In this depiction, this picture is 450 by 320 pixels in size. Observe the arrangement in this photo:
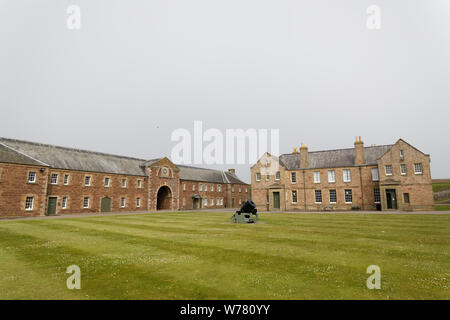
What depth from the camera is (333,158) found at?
4344 centimetres

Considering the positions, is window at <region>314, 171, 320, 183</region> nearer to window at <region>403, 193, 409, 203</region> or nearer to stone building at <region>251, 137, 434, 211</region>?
stone building at <region>251, 137, 434, 211</region>

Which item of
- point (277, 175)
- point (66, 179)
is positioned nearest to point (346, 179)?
point (277, 175)

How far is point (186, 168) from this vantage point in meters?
61.6

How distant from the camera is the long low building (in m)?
31.2

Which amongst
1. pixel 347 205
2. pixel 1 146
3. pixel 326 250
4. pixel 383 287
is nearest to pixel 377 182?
pixel 347 205

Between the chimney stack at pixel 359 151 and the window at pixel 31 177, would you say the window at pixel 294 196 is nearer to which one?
the chimney stack at pixel 359 151

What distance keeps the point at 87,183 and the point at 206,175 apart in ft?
101

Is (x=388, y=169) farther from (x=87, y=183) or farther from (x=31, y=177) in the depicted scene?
(x=31, y=177)

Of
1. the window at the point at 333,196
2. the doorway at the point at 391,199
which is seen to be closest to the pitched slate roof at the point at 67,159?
the window at the point at 333,196

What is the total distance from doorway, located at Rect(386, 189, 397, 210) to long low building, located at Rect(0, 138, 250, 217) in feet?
121

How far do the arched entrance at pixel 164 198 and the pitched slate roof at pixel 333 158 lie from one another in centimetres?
2415

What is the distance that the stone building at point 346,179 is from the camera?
35.3 metres

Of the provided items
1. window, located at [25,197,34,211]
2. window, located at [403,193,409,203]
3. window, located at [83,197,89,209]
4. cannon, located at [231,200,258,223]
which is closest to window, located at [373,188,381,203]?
window, located at [403,193,409,203]
